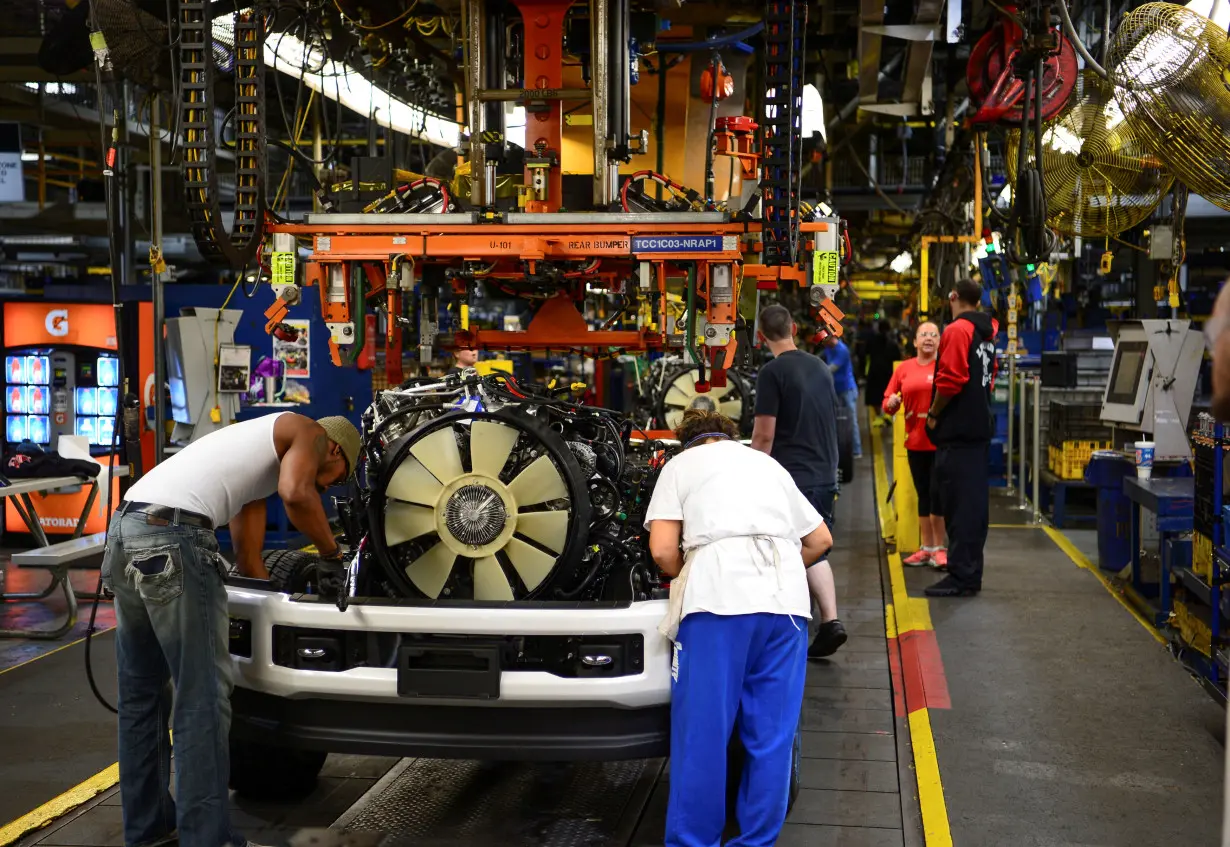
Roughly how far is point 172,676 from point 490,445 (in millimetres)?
1319

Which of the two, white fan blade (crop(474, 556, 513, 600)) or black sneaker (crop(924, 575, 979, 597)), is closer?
white fan blade (crop(474, 556, 513, 600))

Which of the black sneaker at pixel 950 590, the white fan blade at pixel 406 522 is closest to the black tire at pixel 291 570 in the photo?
the white fan blade at pixel 406 522

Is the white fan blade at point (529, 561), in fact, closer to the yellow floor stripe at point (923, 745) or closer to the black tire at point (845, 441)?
the yellow floor stripe at point (923, 745)

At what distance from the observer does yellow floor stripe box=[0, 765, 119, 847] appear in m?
4.49

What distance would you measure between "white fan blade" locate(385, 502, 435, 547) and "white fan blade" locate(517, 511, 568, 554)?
346 millimetres

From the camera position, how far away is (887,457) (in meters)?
18.8

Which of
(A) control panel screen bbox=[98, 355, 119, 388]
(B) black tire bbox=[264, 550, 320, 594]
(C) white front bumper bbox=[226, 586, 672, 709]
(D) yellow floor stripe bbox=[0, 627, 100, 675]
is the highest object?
(A) control panel screen bbox=[98, 355, 119, 388]

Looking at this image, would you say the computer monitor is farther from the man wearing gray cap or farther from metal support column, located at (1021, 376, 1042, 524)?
the man wearing gray cap

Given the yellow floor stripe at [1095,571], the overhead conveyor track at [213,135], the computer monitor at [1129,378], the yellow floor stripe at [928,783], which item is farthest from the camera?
the computer monitor at [1129,378]

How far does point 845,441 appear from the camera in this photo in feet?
44.7

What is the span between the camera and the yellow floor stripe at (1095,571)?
7668mm

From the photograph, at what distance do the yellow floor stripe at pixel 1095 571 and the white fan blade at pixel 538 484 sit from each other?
13.7 feet

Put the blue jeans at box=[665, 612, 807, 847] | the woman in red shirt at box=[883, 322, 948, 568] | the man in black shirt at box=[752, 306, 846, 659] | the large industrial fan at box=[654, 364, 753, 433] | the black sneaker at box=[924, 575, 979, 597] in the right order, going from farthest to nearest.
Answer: the large industrial fan at box=[654, 364, 753, 433] → the woman in red shirt at box=[883, 322, 948, 568] → the black sneaker at box=[924, 575, 979, 597] → the man in black shirt at box=[752, 306, 846, 659] → the blue jeans at box=[665, 612, 807, 847]

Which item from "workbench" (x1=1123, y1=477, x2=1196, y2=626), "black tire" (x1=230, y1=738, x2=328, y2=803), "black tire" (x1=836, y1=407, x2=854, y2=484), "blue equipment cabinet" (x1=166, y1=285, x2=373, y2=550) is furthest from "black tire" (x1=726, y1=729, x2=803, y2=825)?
"black tire" (x1=836, y1=407, x2=854, y2=484)
